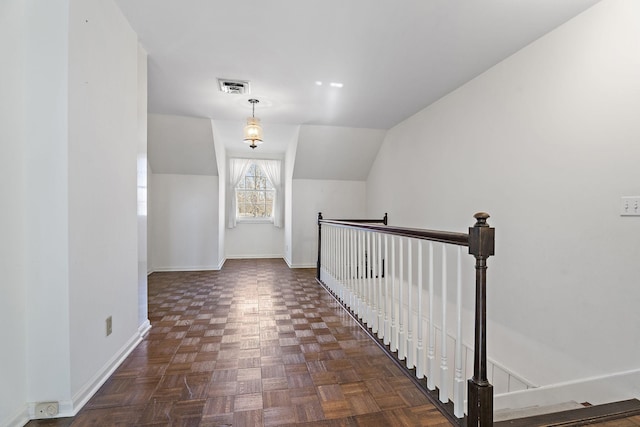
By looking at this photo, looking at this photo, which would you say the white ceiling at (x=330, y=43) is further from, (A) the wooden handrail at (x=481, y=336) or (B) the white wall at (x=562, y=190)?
(A) the wooden handrail at (x=481, y=336)

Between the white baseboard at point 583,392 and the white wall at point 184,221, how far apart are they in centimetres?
455

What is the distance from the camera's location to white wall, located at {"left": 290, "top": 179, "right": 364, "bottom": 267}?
5625mm

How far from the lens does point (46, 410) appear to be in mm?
1405

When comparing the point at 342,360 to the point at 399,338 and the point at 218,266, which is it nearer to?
the point at 399,338

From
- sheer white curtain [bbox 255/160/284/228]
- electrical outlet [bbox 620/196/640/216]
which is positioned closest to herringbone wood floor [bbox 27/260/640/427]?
electrical outlet [bbox 620/196/640/216]

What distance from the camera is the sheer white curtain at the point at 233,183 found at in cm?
651

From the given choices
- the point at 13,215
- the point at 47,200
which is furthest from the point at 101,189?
the point at 13,215

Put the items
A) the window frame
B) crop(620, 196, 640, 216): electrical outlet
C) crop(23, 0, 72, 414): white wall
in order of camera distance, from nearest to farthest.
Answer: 1. crop(23, 0, 72, 414): white wall
2. crop(620, 196, 640, 216): electrical outlet
3. the window frame

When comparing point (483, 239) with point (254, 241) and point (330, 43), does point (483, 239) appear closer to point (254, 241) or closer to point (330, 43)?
point (330, 43)

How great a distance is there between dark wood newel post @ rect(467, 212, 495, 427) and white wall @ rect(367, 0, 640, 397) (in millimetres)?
1134

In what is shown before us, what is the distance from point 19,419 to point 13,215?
0.92 metres

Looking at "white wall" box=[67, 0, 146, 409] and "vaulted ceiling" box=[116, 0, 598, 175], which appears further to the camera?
"vaulted ceiling" box=[116, 0, 598, 175]

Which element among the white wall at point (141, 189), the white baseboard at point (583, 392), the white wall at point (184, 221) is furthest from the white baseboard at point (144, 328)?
the white wall at point (184, 221)

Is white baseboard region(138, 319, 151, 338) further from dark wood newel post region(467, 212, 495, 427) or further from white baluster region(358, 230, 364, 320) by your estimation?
dark wood newel post region(467, 212, 495, 427)
